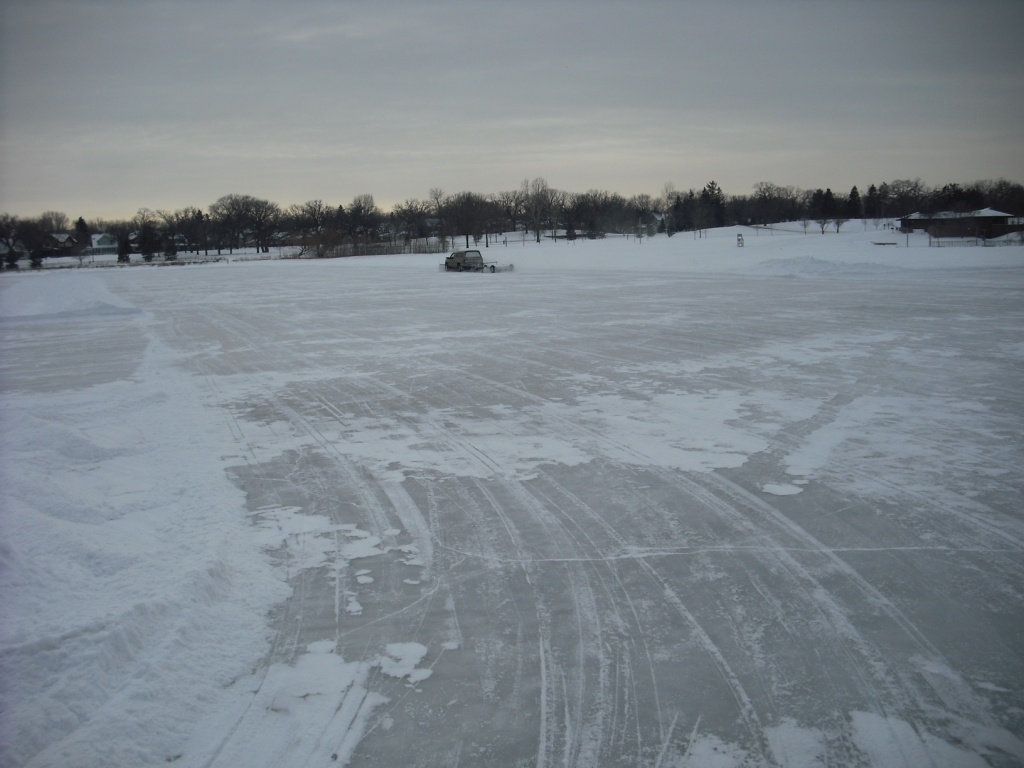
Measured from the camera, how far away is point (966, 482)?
18.7ft

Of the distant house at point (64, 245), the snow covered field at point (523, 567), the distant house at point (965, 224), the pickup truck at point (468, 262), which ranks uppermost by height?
the distant house at point (64, 245)

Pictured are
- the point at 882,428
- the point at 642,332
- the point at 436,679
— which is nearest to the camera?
the point at 436,679

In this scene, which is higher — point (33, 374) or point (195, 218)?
point (195, 218)

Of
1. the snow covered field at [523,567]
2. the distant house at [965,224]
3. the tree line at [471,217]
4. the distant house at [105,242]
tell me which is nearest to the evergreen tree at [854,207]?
the tree line at [471,217]

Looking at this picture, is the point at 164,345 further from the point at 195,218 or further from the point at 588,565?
the point at 195,218

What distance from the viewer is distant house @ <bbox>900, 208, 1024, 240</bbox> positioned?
5688 centimetres

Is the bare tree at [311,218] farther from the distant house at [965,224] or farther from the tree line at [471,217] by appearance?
the distant house at [965,224]

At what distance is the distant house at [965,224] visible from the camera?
2239 inches

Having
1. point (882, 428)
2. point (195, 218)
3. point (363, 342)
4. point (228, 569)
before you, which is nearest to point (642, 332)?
point (363, 342)

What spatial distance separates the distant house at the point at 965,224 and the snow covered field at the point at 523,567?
55.6 meters

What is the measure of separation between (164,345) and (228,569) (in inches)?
487

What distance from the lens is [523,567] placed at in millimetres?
4520

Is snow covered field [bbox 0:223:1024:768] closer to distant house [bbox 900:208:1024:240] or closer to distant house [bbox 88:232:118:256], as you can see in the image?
distant house [bbox 900:208:1024:240]

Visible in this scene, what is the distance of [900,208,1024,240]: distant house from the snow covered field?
55646 millimetres
